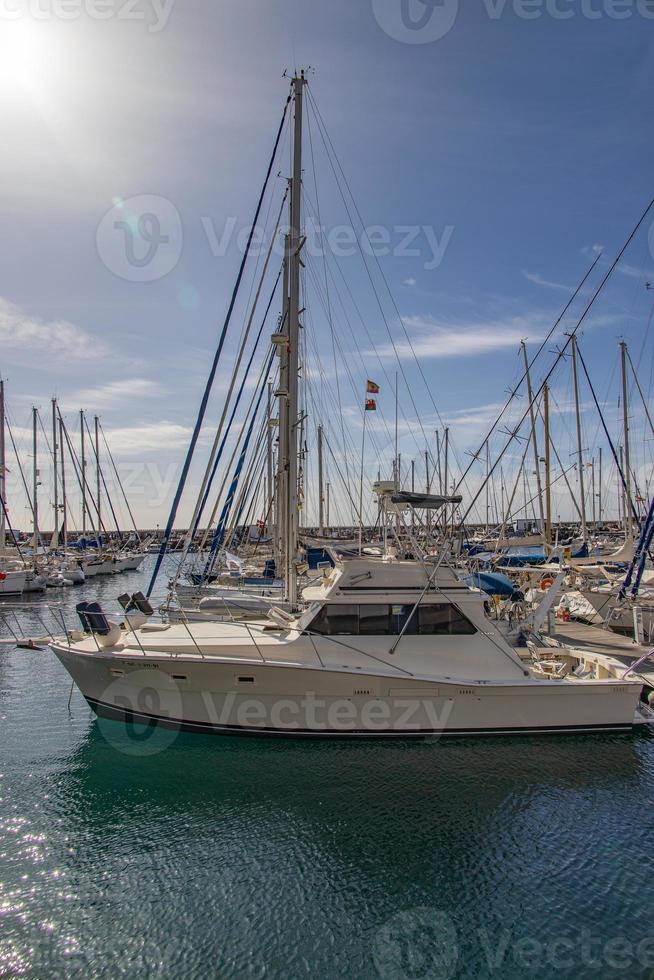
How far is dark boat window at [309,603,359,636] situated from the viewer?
10.2 m

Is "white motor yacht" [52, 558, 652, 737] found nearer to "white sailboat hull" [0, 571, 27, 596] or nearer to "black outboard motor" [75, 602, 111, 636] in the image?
"black outboard motor" [75, 602, 111, 636]

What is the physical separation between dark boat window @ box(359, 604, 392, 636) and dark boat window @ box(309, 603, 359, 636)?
11 centimetres

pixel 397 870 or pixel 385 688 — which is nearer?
pixel 397 870

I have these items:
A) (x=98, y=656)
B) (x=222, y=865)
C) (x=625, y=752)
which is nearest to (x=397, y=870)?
(x=222, y=865)

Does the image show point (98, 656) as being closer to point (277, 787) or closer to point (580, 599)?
point (277, 787)

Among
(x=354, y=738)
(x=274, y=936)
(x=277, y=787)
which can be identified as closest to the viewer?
(x=274, y=936)

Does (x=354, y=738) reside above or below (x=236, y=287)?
below

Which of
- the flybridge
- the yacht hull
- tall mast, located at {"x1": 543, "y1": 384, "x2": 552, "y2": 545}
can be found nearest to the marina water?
the yacht hull

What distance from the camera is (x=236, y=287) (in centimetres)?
1540

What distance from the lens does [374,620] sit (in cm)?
1025

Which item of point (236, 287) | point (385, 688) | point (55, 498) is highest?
point (236, 287)

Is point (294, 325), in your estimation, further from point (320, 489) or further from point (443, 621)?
point (320, 489)

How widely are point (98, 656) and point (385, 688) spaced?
5.14m

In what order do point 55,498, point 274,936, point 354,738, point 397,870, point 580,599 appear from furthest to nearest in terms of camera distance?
point 55,498
point 580,599
point 354,738
point 397,870
point 274,936
